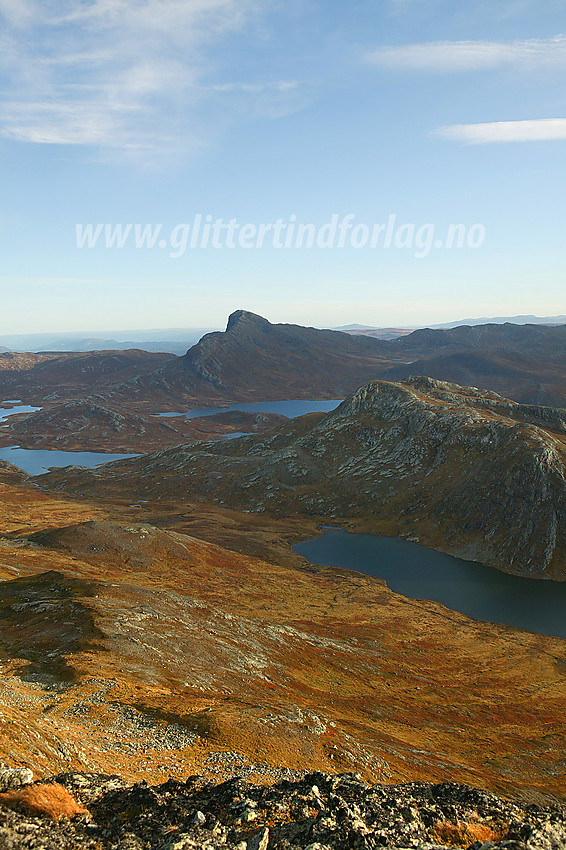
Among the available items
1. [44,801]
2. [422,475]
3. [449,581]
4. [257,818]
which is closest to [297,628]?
[449,581]

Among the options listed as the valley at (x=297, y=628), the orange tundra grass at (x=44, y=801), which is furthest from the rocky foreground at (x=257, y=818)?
the valley at (x=297, y=628)

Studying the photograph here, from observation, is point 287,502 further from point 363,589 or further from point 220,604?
point 220,604

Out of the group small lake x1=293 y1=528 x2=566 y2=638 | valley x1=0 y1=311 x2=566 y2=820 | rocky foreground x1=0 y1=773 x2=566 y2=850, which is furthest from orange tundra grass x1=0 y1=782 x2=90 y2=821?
small lake x1=293 y1=528 x2=566 y2=638

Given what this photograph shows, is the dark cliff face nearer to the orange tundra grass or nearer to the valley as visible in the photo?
the valley

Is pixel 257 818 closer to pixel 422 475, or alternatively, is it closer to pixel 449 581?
pixel 449 581

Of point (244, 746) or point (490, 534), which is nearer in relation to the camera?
point (244, 746)

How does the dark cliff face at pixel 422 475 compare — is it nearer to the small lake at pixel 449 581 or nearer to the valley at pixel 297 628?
the valley at pixel 297 628

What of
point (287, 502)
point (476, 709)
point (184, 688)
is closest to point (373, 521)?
point (287, 502)
